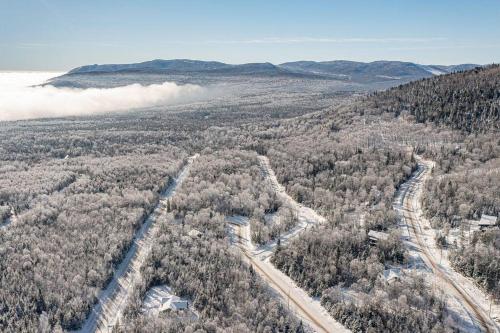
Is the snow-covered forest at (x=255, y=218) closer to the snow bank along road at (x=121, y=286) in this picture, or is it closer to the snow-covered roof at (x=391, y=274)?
the snow-covered roof at (x=391, y=274)

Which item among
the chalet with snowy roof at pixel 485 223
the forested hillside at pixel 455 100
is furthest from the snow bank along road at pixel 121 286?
the forested hillside at pixel 455 100

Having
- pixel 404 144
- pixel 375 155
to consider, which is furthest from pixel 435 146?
pixel 375 155

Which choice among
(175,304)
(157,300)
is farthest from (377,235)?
(157,300)

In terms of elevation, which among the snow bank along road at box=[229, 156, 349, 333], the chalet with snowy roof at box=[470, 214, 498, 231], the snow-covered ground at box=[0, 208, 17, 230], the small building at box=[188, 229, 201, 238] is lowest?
the snow bank along road at box=[229, 156, 349, 333]

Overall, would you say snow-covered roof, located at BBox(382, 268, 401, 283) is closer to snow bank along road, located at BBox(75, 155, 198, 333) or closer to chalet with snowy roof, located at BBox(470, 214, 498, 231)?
chalet with snowy roof, located at BBox(470, 214, 498, 231)

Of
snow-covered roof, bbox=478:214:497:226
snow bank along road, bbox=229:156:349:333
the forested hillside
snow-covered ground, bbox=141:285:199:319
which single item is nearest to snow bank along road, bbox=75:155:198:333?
snow-covered ground, bbox=141:285:199:319
